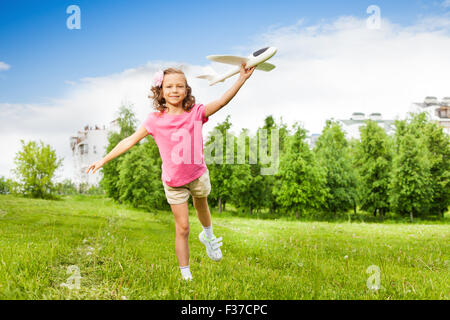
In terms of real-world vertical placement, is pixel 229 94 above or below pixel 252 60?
below

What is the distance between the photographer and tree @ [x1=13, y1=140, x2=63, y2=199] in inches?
842

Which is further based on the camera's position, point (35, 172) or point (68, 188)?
point (68, 188)

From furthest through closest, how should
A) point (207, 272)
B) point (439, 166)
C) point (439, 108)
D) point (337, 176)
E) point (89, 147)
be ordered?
point (439, 108) → point (89, 147) → point (439, 166) → point (337, 176) → point (207, 272)

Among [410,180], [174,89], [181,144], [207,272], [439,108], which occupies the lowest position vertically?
[207,272]

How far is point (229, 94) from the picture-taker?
4.01 m

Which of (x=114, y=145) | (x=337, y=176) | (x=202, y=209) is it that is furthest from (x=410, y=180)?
(x=202, y=209)

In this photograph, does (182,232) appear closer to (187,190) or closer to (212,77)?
(187,190)

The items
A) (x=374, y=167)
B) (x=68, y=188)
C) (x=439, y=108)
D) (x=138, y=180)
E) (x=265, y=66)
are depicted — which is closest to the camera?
(x=265, y=66)

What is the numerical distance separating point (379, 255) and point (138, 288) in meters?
4.85

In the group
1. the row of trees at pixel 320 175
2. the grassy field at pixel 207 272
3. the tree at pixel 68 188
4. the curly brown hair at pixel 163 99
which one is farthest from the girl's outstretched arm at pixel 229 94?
the tree at pixel 68 188

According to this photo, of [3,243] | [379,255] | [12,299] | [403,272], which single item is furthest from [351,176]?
[12,299]

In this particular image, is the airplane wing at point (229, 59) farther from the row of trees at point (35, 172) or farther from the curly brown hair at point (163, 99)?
the row of trees at point (35, 172)

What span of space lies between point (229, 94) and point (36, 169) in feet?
69.3

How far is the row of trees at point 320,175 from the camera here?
66.2ft
